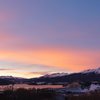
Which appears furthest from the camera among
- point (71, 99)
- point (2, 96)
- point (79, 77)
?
point (79, 77)

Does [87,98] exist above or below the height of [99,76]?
below

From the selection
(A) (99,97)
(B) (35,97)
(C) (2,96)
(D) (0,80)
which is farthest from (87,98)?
(D) (0,80)

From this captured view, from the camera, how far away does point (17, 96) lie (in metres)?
54.5

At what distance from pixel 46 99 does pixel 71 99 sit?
437 cm

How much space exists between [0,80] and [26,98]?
4667 centimetres

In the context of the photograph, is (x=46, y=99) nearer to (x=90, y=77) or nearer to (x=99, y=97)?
(x=99, y=97)

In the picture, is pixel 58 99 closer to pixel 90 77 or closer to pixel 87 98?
pixel 87 98

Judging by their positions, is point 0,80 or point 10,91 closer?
point 10,91

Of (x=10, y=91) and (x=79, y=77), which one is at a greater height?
(x=79, y=77)

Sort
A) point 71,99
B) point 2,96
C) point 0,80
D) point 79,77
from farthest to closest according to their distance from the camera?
point 79,77 < point 0,80 < point 71,99 < point 2,96

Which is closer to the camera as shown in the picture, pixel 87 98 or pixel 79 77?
pixel 87 98

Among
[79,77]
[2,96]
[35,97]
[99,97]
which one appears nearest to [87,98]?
[99,97]

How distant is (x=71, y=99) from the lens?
56000mm

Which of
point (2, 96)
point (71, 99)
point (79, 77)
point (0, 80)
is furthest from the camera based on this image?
point (79, 77)
